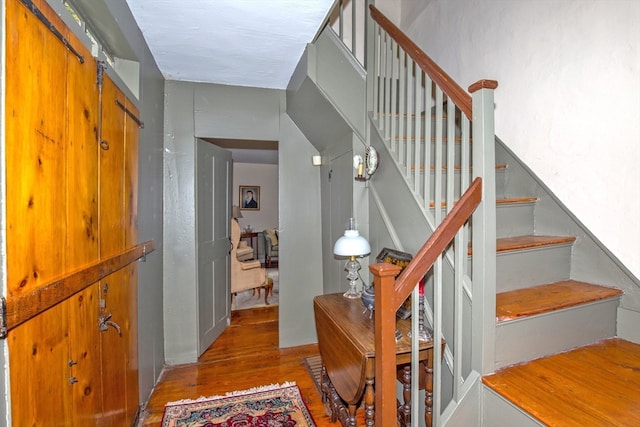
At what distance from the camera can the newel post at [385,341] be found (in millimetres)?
1178

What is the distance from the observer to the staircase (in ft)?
3.97

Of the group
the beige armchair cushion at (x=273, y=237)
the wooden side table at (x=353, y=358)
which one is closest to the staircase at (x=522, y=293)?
the wooden side table at (x=353, y=358)

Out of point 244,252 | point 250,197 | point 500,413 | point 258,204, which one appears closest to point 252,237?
point 258,204

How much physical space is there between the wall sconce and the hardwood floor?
5.39 ft

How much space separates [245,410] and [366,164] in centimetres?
190

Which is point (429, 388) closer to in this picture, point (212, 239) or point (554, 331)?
point (554, 331)

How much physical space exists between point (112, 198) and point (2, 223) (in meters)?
0.82

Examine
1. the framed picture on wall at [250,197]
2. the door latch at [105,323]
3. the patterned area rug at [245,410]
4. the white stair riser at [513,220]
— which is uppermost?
the framed picture on wall at [250,197]

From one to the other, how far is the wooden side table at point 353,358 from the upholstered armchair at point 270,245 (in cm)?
479

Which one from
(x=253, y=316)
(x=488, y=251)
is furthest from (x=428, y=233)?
(x=253, y=316)

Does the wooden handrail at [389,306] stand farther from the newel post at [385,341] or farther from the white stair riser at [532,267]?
the white stair riser at [532,267]

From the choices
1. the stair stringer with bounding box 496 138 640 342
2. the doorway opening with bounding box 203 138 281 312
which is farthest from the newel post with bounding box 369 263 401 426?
the doorway opening with bounding box 203 138 281 312

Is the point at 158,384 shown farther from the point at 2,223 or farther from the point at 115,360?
the point at 2,223

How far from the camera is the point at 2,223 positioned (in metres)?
0.81
